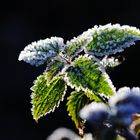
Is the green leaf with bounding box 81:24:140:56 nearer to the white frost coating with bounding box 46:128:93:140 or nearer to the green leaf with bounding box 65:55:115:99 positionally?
the green leaf with bounding box 65:55:115:99

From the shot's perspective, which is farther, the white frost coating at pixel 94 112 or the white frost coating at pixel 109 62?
the white frost coating at pixel 109 62

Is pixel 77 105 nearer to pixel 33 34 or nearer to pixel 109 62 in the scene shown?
pixel 109 62

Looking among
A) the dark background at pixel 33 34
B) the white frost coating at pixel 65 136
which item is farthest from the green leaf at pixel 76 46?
the dark background at pixel 33 34

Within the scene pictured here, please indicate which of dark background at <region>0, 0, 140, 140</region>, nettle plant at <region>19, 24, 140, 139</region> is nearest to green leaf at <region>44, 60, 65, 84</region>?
nettle plant at <region>19, 24, 140, 139</region>

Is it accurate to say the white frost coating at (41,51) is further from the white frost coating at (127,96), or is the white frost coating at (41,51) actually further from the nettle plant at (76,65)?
the white frost coating at (127,96)

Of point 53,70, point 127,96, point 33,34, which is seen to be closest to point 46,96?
point 53,70
